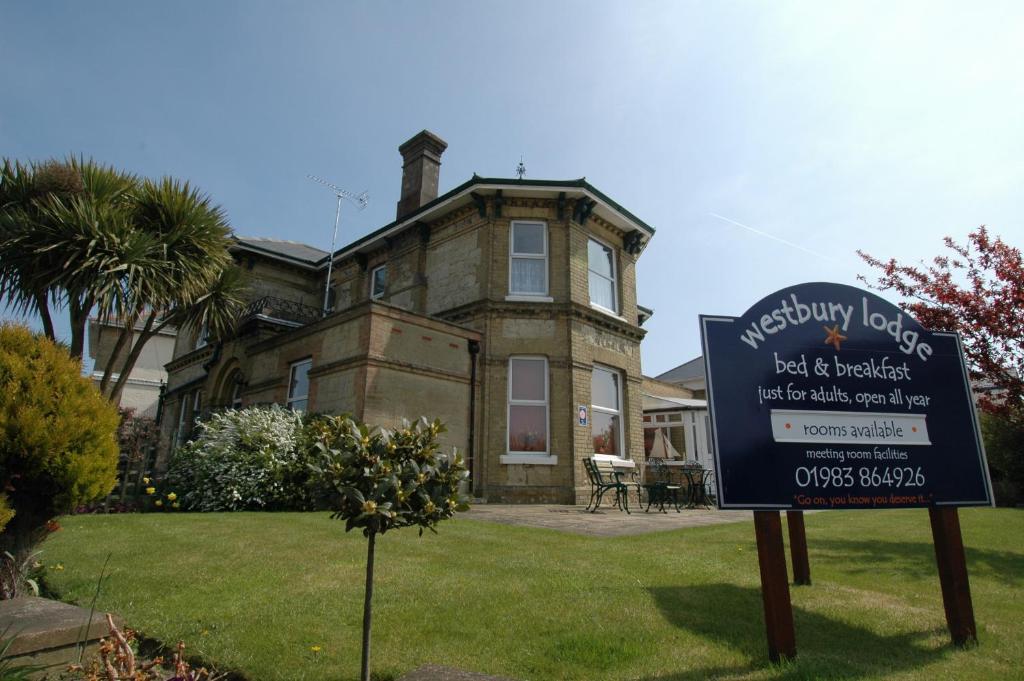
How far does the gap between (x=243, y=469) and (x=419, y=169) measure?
37.6 feet

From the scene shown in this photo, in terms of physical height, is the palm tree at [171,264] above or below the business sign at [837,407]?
above

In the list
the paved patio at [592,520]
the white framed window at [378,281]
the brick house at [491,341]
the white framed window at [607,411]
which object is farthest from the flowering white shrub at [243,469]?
the white framed window at [378,281]

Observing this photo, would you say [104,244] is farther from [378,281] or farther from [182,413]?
[182,413]

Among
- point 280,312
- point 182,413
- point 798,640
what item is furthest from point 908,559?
point 182,413

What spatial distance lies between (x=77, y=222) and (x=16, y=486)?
32.0ft

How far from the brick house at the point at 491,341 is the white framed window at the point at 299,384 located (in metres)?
0.04

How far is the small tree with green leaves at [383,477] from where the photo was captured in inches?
110

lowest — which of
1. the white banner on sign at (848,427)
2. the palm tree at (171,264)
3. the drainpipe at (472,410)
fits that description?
the white banner on sign at (848,427)

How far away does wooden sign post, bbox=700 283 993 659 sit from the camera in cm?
342

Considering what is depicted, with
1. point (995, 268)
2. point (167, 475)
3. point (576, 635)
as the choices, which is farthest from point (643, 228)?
point (576, 635)

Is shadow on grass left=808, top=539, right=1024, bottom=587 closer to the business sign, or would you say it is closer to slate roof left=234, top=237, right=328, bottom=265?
the business sign

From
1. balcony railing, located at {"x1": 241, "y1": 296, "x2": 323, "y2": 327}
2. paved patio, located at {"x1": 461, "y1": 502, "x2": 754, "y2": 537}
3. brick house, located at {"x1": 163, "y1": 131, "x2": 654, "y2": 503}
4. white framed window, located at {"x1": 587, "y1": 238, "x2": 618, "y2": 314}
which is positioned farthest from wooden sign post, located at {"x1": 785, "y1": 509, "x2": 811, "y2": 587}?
balcony railing, located at {"x1": 241, "y1": 296, "x2": 323, "y2": 327}

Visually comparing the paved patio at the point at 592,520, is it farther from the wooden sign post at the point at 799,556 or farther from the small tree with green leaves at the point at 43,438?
the small tree with green leaves at the point at 43,438

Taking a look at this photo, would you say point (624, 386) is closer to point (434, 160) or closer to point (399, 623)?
point (434, 160)
